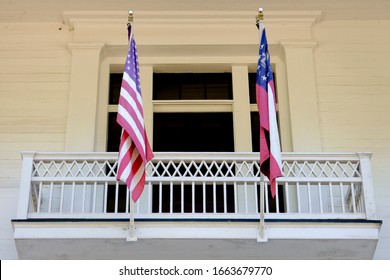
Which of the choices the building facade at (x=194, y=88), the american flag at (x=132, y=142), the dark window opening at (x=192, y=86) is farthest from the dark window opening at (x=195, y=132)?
the american flag at (x=132, y=142)

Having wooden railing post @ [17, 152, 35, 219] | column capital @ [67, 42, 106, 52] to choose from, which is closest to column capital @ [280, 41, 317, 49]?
column capital @ [67, 42, 106, 52]

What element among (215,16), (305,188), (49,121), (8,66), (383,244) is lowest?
(383,244)

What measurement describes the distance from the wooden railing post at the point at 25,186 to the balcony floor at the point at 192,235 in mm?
141

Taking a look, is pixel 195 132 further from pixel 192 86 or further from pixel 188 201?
pixel 188 201

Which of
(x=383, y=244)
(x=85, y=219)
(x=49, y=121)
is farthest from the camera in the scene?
(x=49, y=121)

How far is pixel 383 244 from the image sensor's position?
8.84m

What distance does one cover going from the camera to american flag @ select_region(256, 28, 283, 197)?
7098 mm

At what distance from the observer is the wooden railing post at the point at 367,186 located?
7.80 meters

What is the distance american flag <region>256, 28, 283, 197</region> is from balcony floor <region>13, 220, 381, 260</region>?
82 cm

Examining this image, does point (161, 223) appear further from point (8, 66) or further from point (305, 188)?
point (8, 66)

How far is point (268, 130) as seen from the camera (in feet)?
23.7

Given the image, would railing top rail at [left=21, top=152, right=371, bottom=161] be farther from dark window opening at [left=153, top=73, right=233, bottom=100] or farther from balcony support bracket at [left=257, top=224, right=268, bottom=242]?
dark window opening at [left=153, top=73, right=233, bottom=100]

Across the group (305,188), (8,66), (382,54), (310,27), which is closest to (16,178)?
(8,66)

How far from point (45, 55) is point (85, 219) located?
11.5 ft
